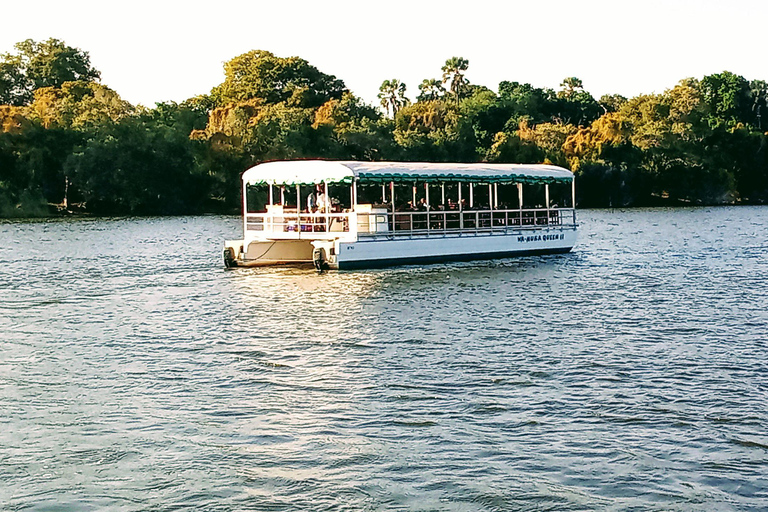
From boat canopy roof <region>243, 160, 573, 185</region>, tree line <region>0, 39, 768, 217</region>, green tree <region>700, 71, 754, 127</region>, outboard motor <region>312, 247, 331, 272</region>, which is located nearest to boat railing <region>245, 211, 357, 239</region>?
boat canopy roof <region>243, 160, 573, 185</region>

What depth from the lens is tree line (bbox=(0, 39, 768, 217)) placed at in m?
94.8

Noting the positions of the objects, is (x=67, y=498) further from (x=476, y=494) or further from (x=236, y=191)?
(x=236, y=191)

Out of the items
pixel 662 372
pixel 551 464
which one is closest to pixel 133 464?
pixel 551 464

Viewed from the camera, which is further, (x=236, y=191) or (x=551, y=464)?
(x=236, y=191)

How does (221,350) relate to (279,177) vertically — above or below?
Result: below

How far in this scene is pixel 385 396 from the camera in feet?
52.9

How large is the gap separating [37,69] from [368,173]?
11517cm

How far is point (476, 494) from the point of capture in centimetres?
1159

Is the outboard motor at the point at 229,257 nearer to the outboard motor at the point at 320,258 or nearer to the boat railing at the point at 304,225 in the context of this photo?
the boat railing at the point at 304,225

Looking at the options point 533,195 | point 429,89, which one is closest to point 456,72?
point 429,89

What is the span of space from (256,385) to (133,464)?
440cm

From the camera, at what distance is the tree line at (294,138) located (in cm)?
9481

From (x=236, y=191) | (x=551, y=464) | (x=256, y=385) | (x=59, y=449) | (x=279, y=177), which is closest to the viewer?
(x=551, y=464)

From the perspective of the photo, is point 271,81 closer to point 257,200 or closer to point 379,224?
point 257,200
